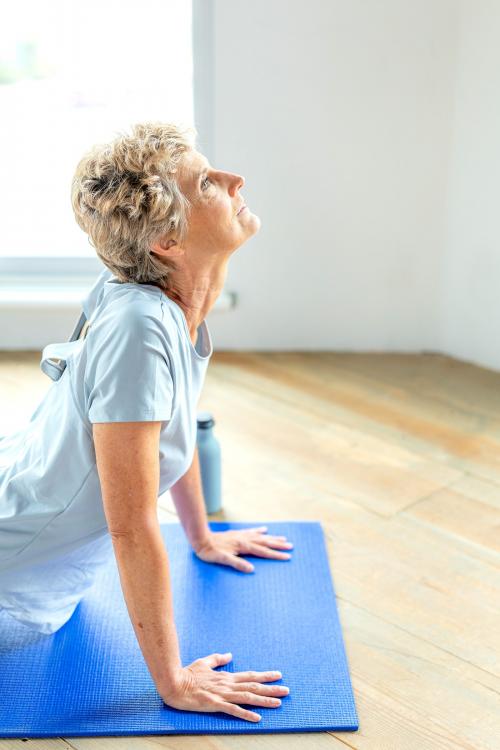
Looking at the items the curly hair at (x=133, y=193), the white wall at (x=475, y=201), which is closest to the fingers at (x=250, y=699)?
the curly hair at (x=133, y=193)

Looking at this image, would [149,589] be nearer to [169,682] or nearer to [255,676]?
[169,682]

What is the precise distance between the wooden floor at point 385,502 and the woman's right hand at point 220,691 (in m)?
0.06

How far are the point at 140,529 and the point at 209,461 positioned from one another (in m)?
0.77

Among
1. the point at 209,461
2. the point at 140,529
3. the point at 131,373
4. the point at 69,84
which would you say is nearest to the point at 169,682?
the point at 140,529

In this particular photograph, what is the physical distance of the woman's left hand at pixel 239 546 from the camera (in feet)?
6.81

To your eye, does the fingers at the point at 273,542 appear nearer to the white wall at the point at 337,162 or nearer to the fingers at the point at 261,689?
the fingers at the point at 261,689

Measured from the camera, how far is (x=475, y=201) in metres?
3.19

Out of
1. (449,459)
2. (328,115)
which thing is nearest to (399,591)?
(449,459)

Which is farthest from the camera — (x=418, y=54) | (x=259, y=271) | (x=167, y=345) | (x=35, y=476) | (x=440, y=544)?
(x=259, y=271)

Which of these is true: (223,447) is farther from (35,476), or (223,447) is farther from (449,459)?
(35,476)

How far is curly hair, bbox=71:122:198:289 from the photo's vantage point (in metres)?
1.48

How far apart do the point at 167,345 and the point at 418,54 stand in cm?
206

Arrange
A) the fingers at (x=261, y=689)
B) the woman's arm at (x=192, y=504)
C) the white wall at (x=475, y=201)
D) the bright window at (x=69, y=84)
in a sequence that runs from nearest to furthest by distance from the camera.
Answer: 1. the fingers at (x=261, y=689)
2. the woman's arm at (x=192, y=504)
3. the white wall at (x=475, y=201)
4. the bright window at (x=69, y=84)

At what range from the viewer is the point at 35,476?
66.1 inches
